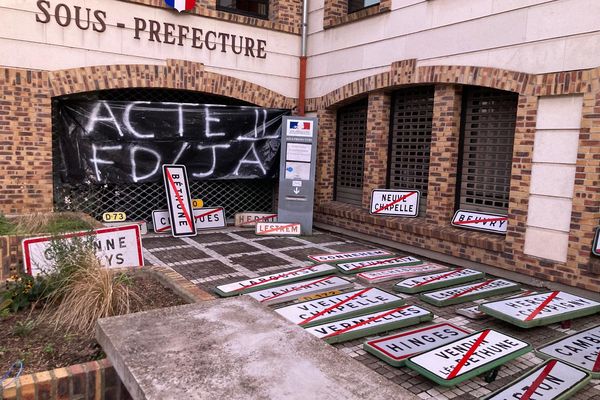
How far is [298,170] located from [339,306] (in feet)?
15.7

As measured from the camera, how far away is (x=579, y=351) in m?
4.04

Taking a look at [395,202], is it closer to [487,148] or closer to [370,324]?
[487,148]

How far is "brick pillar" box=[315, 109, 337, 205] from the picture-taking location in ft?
32.6

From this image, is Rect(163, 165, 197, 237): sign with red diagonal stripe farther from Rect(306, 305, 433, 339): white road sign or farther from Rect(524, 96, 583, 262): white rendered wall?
Rect(524, 96, 583, 262): white rendered wall

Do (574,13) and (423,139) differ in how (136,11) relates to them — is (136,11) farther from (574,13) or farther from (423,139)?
(574,13)

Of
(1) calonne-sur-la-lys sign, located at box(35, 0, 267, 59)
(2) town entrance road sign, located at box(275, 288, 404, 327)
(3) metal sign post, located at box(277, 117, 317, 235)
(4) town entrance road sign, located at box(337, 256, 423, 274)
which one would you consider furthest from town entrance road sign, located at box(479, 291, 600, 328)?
(1) calonne-sur-la-lys sign, located at box(35, 0, 267, 59)

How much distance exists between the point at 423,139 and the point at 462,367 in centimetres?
528

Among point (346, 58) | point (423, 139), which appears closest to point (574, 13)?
point (423, 139)

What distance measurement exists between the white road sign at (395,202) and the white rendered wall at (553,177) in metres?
2.20

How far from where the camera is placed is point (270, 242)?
847 centimetres

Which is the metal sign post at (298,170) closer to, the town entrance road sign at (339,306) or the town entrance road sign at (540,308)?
the town entrance road sign at (339,306)

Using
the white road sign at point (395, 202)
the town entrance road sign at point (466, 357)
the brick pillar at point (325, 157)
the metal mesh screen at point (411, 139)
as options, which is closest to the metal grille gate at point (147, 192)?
the brick pillar at point (325, 157)

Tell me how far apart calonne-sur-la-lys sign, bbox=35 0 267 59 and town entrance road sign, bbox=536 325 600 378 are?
767 centimetres

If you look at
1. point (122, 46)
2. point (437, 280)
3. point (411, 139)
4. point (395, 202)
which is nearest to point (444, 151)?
point (411, 139)
